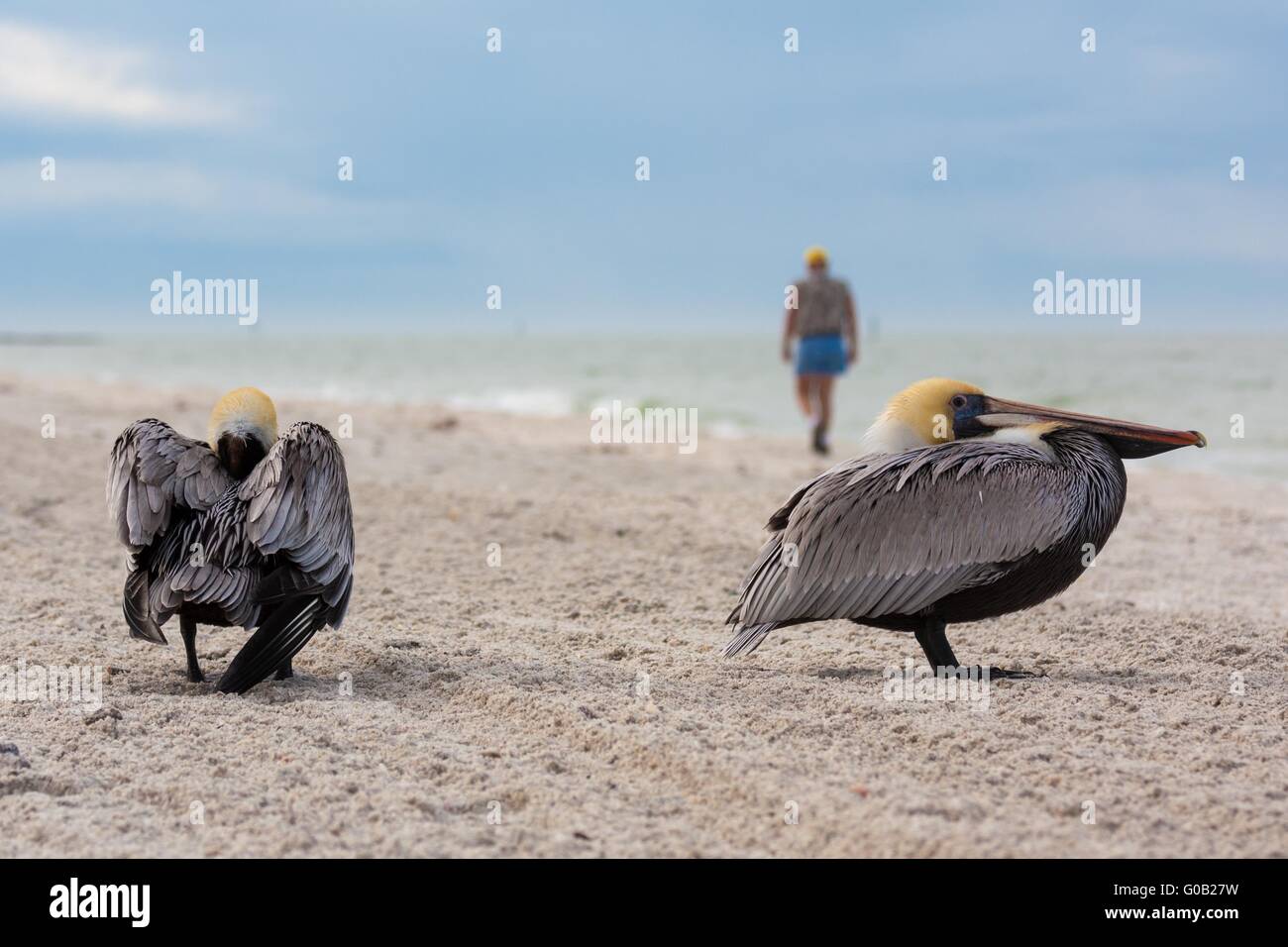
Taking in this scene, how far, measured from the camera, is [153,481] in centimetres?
395

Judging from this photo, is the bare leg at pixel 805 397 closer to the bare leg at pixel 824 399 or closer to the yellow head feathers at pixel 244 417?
the bare leg at pixel 824 399

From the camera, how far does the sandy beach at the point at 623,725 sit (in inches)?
114

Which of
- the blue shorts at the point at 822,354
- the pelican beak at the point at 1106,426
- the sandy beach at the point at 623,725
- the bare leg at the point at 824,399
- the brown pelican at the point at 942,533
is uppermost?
the blue shorts at the point at 822,354

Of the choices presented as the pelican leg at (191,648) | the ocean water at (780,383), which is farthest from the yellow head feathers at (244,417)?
the ocean water at (780,383)

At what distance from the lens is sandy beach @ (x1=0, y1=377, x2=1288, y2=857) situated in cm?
290

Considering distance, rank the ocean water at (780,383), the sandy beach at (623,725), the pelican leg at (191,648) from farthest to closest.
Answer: the ocean water at (780,383) → the pelican leg at (191,648) → the sandy beach at (623,725)

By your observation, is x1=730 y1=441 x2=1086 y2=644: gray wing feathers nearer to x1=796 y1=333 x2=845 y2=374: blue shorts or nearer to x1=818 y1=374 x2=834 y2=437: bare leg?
x1=796 y1=333 x2=845 y2=374: blue shorts

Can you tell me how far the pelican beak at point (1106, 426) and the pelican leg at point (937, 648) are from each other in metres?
0.81

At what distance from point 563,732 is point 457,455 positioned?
7.44 meters

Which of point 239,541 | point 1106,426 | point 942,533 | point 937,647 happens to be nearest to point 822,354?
point 1106,426

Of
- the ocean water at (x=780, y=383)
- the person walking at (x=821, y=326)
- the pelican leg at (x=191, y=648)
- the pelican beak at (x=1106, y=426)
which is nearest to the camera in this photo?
the pelican leg at (x=191, y=648)

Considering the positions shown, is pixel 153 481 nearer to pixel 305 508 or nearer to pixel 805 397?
pixel 305 508

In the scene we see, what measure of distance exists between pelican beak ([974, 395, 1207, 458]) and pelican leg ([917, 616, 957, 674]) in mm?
805

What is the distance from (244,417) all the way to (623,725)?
1.78 metres
